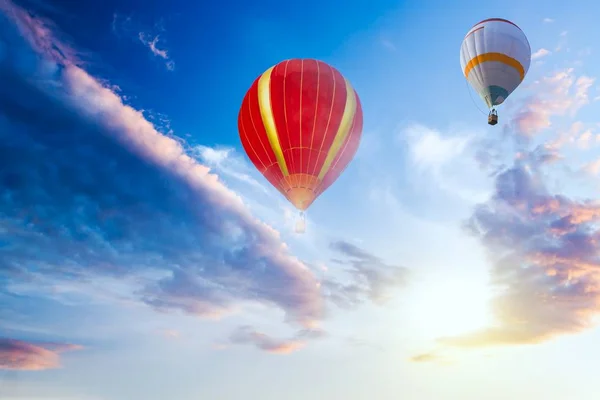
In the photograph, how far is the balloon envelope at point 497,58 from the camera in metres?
43.5

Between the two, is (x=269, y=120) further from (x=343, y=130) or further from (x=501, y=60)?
(x=501, y=60)

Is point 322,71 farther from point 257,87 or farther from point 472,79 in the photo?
point 472,79

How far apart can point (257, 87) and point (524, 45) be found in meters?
22.6

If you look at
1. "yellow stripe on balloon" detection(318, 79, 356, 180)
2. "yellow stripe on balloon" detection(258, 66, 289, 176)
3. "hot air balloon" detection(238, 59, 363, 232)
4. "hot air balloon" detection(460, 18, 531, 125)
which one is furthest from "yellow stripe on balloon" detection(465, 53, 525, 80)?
"yellow stripe on balloon" detection(258, 66, 289, 176)

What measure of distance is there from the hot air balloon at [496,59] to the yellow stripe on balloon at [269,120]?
58.9 feet

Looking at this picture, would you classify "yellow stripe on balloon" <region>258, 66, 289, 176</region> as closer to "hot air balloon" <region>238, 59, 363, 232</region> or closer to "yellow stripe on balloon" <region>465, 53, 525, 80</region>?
"hot air balloon" <region>238, 59, 363, 232</region>

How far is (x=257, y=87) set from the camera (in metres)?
40.5

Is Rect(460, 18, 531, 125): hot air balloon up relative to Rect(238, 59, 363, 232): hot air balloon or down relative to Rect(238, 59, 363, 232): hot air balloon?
up

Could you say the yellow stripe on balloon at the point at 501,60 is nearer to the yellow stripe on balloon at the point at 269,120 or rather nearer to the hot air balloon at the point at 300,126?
the hot air balloon at the point at 300,126

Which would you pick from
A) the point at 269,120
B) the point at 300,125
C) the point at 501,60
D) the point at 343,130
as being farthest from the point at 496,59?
the point at 269,120

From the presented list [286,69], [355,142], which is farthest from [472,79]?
[286,69]

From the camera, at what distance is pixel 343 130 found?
39906 mm

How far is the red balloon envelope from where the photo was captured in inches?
1510

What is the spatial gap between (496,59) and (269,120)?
19.6m
